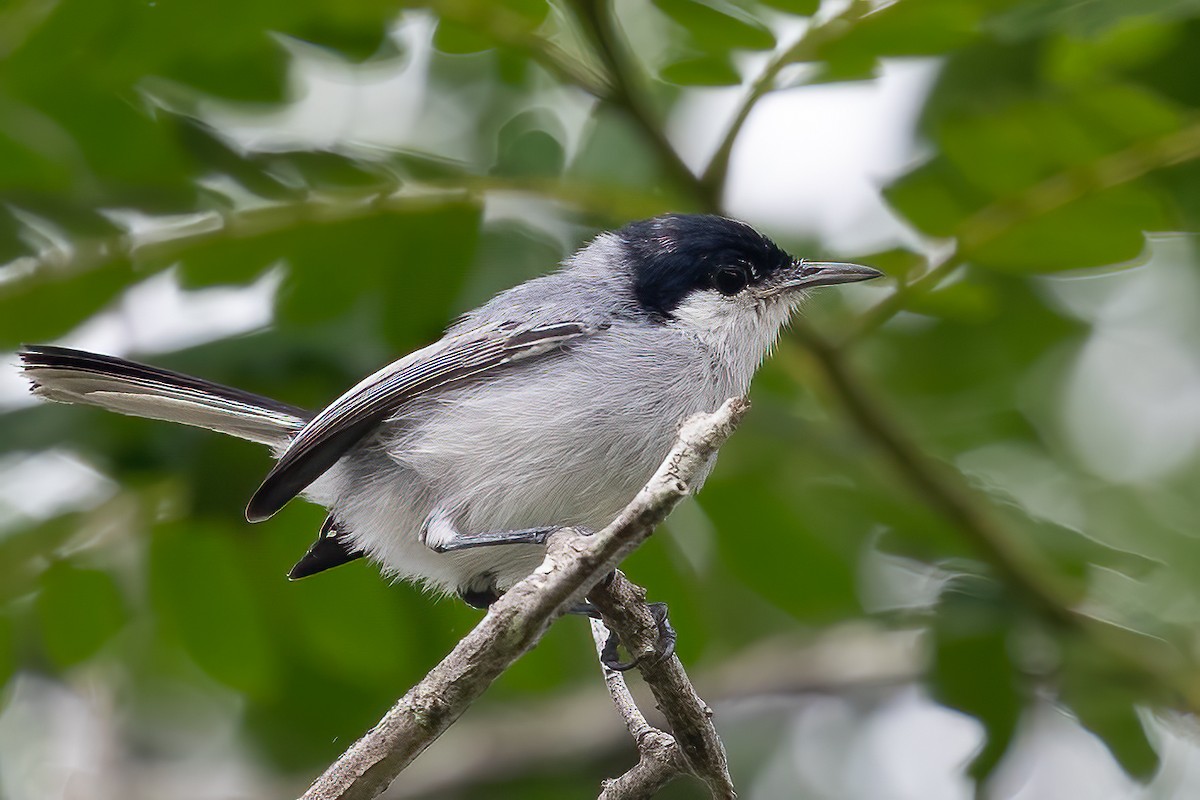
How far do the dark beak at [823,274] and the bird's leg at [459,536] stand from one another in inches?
38.6

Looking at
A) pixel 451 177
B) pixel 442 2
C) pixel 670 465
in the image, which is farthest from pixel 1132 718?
pixel 442 2

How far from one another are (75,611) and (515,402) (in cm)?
126

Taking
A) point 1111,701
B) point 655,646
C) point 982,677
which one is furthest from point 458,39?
point 1111,701

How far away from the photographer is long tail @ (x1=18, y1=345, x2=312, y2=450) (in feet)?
10.3

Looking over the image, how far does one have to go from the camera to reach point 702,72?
3330 mm

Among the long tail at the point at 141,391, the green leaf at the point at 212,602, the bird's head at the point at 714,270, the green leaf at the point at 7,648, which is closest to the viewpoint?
the long tail at the point at 141,391

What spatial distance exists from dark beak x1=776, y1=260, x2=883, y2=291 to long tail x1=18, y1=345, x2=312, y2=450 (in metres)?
1.35

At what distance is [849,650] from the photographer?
5.06 m

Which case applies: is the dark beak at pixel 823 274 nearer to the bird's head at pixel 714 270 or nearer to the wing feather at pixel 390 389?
the bird's head at pixel 714 270

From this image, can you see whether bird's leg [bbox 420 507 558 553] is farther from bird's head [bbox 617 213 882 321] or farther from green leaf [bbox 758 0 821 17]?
green leaf [bbox 758 0 821 17]

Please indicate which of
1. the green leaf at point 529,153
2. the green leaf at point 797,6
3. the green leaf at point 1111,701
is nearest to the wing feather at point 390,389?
the green leaf at point 529,153

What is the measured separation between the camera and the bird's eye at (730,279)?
357 centimetres

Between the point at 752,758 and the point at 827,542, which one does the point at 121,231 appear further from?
the point at 752,758

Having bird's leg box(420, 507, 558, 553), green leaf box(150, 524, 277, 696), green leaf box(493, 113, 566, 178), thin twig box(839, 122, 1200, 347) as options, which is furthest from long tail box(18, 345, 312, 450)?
thin twig box(839, 122, 1200, 347)
